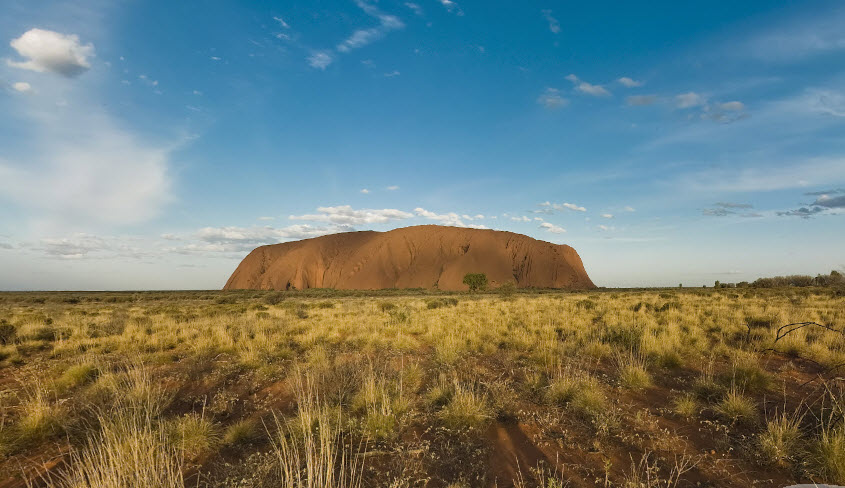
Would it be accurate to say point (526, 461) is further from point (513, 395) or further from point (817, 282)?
point (817, 282)

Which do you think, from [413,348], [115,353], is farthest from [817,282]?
[115,353]

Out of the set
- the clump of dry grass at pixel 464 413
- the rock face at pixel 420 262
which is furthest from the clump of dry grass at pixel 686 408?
the rock face at pixel 420 262

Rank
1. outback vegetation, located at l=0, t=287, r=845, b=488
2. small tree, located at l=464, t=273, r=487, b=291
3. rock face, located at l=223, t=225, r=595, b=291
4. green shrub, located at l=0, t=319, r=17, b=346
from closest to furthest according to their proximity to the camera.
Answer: outback vegetation, located at l=0, t=287, r=845, b=488 < green shrub, located at l=0, t=319, r=17, b=346 < small tree, located at l=464, t=273, r=487, b=291 < rock face, located at l=223, t=225, r=595, b=291

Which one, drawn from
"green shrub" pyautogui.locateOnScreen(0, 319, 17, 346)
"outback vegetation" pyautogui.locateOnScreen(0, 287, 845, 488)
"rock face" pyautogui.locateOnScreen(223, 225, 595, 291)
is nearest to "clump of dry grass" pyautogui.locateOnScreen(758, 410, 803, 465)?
"outback vegetation" pyautogui.locateOnScreen(0, 287, 845, 488)

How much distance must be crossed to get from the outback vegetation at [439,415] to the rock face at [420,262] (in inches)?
2747

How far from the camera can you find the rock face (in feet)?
276

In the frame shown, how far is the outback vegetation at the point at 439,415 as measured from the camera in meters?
3.70

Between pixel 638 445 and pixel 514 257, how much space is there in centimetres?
8792

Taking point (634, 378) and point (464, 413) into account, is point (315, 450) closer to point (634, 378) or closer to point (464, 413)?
point (464, 413)

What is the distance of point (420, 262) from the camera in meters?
87.4

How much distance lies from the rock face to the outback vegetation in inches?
2747

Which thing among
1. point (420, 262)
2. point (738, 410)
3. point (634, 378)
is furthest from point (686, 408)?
point (420, 262)

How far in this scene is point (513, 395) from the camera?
19.2 ft

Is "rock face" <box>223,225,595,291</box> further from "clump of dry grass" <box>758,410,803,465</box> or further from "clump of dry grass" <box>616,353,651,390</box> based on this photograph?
"clump of dry grass" <box>758,410,803,465</box>
